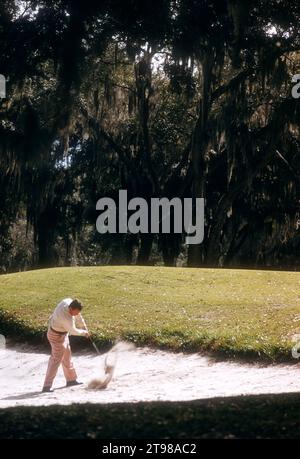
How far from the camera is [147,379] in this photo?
49.1ft

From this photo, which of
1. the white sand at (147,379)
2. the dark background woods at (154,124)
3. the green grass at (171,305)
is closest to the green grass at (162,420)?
the white sand at (147,379)

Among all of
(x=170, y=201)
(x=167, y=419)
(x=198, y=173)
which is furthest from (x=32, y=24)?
(x=170, y=201)

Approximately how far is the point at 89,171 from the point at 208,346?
20249 mm

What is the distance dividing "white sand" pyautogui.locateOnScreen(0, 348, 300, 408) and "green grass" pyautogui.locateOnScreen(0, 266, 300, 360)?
680 millimetres

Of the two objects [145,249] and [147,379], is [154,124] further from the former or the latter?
[147,379]

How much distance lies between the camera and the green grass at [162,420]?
6.18 metres

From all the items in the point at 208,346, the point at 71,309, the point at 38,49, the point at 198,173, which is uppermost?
the point at 38,49

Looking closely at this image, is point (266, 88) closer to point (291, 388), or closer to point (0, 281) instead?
point (0, 281)

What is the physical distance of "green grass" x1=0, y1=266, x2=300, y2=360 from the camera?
16.9 m

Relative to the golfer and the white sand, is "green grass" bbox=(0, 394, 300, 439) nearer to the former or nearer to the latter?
the white sand

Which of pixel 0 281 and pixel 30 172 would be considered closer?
pixel 0 281

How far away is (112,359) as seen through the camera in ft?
47.9

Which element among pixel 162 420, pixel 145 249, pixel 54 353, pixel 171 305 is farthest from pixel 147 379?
pixel 145 249

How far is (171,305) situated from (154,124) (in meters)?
14.2
